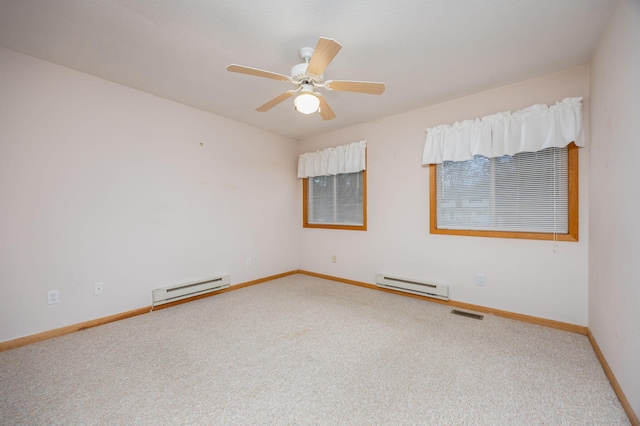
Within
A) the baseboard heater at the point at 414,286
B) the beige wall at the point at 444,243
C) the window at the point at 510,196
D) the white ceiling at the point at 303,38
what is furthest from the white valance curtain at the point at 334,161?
the baseboard heater at the point at 414,286

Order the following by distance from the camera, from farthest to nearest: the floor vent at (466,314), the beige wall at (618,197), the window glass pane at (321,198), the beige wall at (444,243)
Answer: the window glass pane at (321,198), the floor vent at (466,314), the beige wall at (444,243), the beige wall at (618,197)

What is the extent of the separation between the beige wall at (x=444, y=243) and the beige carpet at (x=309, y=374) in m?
0.38

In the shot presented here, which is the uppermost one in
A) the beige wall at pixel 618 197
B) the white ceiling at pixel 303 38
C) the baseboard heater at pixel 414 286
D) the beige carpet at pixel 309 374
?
the white ceiling at pixel 303 38

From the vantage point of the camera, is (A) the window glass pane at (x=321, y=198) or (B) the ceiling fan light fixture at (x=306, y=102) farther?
(A) the window glass pane at (x=321, y=198)

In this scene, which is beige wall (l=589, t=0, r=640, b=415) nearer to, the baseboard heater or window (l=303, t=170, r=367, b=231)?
the baseboard heater

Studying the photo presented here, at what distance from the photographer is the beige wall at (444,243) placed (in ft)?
8.23

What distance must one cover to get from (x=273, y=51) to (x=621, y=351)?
10.6 ft

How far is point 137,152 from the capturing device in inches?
116

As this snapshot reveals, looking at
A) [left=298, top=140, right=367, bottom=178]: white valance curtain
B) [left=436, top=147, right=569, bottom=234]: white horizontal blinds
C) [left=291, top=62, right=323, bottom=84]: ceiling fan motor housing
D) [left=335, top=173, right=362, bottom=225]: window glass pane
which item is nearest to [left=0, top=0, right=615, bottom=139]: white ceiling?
[left=291, top=62, right=323, bottom=84]: ceiling fan motor housing

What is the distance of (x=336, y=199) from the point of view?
4395mm

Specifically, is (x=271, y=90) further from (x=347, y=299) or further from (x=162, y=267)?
(x=347, y=299)

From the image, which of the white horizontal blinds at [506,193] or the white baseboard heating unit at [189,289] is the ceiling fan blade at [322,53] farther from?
the white baseboard heating unit at [189,289]

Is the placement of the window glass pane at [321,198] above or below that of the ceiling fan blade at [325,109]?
below

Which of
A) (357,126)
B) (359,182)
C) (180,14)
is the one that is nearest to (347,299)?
(359,182)
